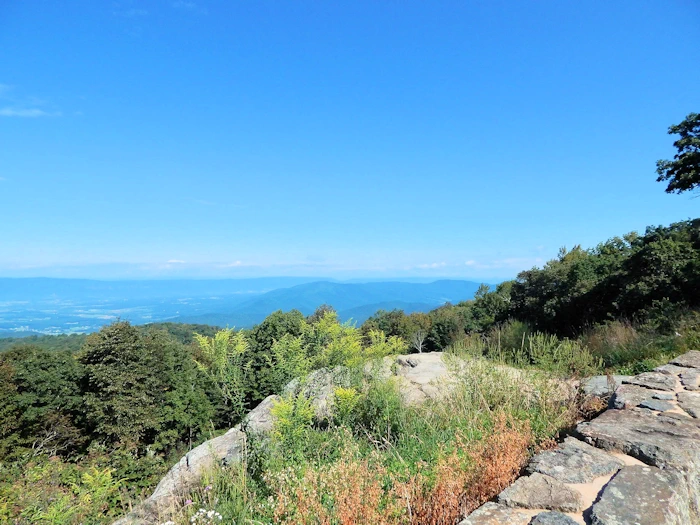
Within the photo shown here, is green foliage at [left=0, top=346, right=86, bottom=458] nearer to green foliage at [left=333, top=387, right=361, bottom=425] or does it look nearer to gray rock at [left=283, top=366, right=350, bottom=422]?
gray rock at [left=283, top=366, right=350, bottom=422]

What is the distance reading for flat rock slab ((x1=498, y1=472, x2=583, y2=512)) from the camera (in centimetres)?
175

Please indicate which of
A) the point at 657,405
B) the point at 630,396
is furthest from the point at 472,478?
the point at 630,396

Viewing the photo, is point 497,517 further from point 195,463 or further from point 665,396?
point 195,463

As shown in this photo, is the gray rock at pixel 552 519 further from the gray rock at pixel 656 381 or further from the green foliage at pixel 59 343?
the green foliage at pixel 59 343

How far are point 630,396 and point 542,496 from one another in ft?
6.78

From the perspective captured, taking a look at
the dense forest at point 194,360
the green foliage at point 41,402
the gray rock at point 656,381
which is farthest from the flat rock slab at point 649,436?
the green foliage at point 41,402

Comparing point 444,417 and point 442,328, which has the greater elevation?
point 444,417

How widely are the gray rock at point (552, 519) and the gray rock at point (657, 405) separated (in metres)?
1.83

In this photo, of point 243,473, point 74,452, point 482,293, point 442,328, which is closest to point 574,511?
point 243,473

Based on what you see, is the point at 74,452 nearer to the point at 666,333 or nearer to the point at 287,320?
the point at 287,320

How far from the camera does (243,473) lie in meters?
3.04

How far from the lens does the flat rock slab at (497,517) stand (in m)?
1.64

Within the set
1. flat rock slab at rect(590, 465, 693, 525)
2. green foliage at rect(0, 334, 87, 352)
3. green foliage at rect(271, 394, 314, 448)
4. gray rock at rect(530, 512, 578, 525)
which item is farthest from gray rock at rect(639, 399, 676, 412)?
green foliage at rect(0, 334, 87, 352)

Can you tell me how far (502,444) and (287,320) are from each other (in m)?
12.5
